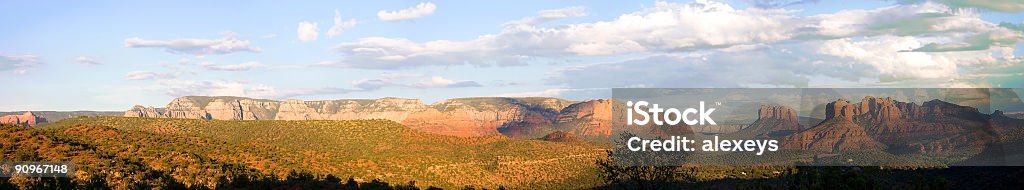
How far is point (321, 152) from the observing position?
95688 millimetres

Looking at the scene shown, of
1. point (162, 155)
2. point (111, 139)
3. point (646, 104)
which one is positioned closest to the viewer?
point (646, 104)

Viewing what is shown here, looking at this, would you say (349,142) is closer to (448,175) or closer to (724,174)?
(448,175)

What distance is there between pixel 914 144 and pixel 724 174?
219 feet

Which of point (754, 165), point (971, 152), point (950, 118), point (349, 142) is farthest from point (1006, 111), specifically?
point (349, 142)

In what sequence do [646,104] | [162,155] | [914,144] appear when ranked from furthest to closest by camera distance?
[914,144] < [162,155] < [646,104]

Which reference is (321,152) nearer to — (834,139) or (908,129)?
(834,139)

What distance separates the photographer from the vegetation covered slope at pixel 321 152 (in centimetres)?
6944

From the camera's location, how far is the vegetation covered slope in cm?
6944

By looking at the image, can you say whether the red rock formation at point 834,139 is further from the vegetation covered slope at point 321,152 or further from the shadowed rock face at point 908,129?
the vegetation covered slope at point 321,152

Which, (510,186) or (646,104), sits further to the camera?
(510,186)

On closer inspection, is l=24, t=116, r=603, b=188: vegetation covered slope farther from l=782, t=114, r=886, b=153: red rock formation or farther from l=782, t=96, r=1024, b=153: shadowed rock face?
l=782, t=96, r=1024, b=153: shadowed rock face

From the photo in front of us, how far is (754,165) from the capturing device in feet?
A: 396

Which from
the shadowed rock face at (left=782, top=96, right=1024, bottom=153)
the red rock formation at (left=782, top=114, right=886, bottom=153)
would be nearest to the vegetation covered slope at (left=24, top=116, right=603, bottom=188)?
the red rock formation at (left=782, top=114, right=886, bottom=153)

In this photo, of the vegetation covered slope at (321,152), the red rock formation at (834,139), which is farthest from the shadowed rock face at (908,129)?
the vegetation covered slope at (321,152)
